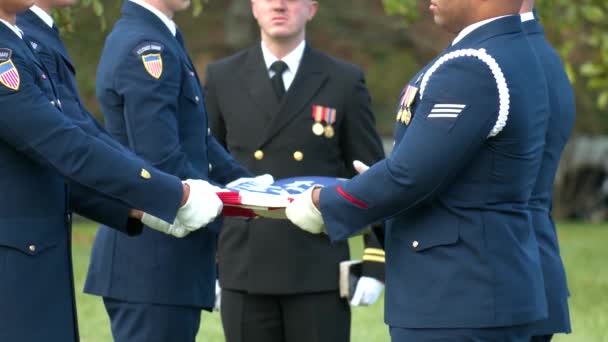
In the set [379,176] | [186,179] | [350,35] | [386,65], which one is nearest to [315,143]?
[186,179]

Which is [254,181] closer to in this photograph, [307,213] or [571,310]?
[307,213]

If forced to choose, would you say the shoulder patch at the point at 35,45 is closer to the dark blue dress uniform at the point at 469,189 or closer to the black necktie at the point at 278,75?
the dark blue dress uniform at the point at 469,189

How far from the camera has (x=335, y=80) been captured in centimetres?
582

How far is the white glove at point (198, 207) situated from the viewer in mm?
4164

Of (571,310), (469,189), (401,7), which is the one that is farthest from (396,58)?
(469,189)

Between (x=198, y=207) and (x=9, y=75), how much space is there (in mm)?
822

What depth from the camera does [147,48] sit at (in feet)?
14.9

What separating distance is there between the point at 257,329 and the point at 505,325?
1973mm

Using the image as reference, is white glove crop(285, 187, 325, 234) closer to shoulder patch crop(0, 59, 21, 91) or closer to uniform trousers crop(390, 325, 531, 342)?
uniform trousers crop(390, 325, 531, 342)

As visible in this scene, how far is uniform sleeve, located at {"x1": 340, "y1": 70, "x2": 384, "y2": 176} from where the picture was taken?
5.67m

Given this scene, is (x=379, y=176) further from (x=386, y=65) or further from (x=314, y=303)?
(x=386, y=65)

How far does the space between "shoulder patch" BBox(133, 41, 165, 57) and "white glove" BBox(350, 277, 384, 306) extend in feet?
5.22

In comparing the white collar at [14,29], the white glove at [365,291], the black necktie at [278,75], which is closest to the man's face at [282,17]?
the black necktie at [278,75]

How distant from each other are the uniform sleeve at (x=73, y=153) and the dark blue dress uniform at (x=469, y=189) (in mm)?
665
